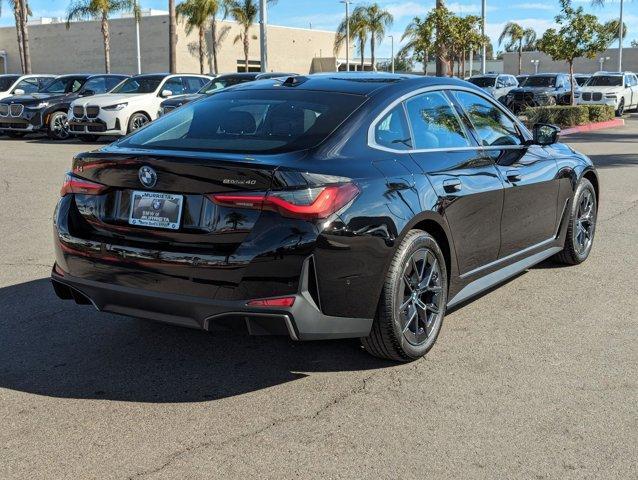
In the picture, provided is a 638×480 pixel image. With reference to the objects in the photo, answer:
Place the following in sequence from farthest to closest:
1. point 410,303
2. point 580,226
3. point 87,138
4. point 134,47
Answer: point 134,47, point 87,138, point 580,226, point 410,303

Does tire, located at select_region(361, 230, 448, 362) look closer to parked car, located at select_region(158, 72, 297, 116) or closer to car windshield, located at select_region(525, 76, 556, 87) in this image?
parked car, located at select_region(158, 72, 297, 116)

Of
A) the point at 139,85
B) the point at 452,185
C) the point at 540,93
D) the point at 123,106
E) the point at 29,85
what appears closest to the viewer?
the point at 452,185

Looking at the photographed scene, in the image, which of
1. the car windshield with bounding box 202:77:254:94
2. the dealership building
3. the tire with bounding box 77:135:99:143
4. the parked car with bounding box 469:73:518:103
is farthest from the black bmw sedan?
the dealership building

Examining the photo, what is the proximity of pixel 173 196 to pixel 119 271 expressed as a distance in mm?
509

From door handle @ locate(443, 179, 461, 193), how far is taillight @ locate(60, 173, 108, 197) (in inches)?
77.5

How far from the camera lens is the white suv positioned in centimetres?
2282

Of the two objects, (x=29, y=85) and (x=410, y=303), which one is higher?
(x=29, y=85)

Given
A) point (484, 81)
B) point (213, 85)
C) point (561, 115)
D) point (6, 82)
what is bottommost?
point (561, 115)

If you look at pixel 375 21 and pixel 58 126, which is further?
pixel 375 21

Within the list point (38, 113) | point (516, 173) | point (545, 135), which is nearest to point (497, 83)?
point (38, 113)

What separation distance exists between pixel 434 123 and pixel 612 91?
2942 cm

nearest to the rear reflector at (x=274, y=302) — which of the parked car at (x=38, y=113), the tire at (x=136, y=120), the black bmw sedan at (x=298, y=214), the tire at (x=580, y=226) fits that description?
the black bmw sedan at (x=298, y=214)

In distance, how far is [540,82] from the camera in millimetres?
32500

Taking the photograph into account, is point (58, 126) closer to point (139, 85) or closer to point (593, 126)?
point (139, 85)
